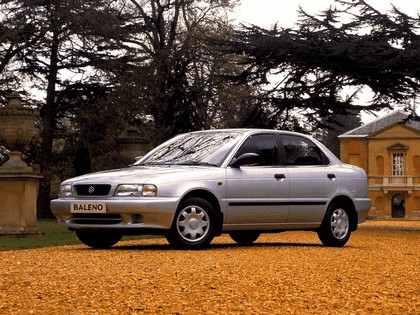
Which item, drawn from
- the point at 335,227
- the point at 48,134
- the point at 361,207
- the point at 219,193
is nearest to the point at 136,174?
the point at 219,193

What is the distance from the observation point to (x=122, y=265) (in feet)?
30.9

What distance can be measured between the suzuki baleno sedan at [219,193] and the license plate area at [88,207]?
12mm

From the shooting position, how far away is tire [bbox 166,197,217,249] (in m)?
11.6

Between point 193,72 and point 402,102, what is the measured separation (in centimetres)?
1524

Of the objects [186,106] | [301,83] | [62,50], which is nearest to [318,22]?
[301,83]

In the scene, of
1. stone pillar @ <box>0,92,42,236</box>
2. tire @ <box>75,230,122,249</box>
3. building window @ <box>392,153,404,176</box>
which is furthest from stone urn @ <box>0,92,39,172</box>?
building window @ <box>392,153,404,176</box>

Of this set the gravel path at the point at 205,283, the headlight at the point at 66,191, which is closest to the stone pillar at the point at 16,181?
the headlight at the point at 66,191

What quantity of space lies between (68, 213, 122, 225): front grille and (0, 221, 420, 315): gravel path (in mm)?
409

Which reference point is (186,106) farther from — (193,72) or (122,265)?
(122,265)

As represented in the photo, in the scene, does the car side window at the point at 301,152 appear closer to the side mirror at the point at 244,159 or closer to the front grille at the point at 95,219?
the side mirror at the point at 244,159

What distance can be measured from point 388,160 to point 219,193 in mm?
62517

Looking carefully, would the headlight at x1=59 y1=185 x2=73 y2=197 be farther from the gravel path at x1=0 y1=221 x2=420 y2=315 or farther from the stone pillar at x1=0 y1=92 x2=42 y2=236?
the stone pillar at x1=0 y1=92 x2=42 y2=236

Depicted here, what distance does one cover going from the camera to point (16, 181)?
17.5 metres

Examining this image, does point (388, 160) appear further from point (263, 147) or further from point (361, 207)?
point (263, 147)
